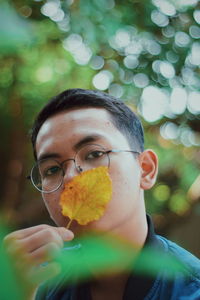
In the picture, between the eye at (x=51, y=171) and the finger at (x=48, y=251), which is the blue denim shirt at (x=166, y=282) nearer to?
the eye at (x=51, y=171)

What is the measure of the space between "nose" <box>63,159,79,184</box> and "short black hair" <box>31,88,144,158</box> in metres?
0.15

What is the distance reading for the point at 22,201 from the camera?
84.4 inches

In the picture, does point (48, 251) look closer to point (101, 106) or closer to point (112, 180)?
point (112, 180)

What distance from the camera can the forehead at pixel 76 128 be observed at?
569mm

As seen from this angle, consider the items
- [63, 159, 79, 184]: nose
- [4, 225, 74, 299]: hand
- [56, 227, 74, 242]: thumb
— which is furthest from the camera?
[63, 159, 79, 184]: nose

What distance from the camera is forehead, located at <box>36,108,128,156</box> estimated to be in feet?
1.87

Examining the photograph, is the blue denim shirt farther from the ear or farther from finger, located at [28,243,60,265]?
finger, located at [28,243,60,265]

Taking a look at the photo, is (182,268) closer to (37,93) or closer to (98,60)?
(37,93)

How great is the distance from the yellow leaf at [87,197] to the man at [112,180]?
14 centimetres

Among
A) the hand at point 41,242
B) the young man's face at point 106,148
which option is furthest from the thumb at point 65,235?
the young man's face at point 106,148

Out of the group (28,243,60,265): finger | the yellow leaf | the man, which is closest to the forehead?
the man

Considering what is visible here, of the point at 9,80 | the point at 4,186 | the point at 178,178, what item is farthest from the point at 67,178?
the point at 178,178

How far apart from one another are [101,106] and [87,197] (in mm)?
356

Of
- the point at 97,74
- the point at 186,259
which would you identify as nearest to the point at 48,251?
the point at 186,259
